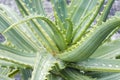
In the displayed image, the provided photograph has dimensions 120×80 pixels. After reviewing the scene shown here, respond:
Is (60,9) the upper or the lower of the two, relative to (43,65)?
upper

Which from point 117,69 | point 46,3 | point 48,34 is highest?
point 46,3

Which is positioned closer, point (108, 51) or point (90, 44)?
point (90, 44)

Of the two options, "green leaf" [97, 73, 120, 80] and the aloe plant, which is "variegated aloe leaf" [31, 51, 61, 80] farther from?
"green leaf" [97, 73, 120, 80]

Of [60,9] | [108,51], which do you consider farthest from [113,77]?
[60,9]

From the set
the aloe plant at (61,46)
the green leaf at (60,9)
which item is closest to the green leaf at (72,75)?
the aloe plant at (61,46)

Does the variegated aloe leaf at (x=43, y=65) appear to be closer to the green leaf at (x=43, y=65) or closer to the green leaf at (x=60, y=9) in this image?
the green leaf at (x=43, y=65)

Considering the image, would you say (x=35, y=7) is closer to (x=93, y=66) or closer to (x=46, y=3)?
(x=93, y=66)

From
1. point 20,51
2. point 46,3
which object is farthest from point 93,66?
point 46,3

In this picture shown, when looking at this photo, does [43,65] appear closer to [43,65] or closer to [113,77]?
[43,65]
